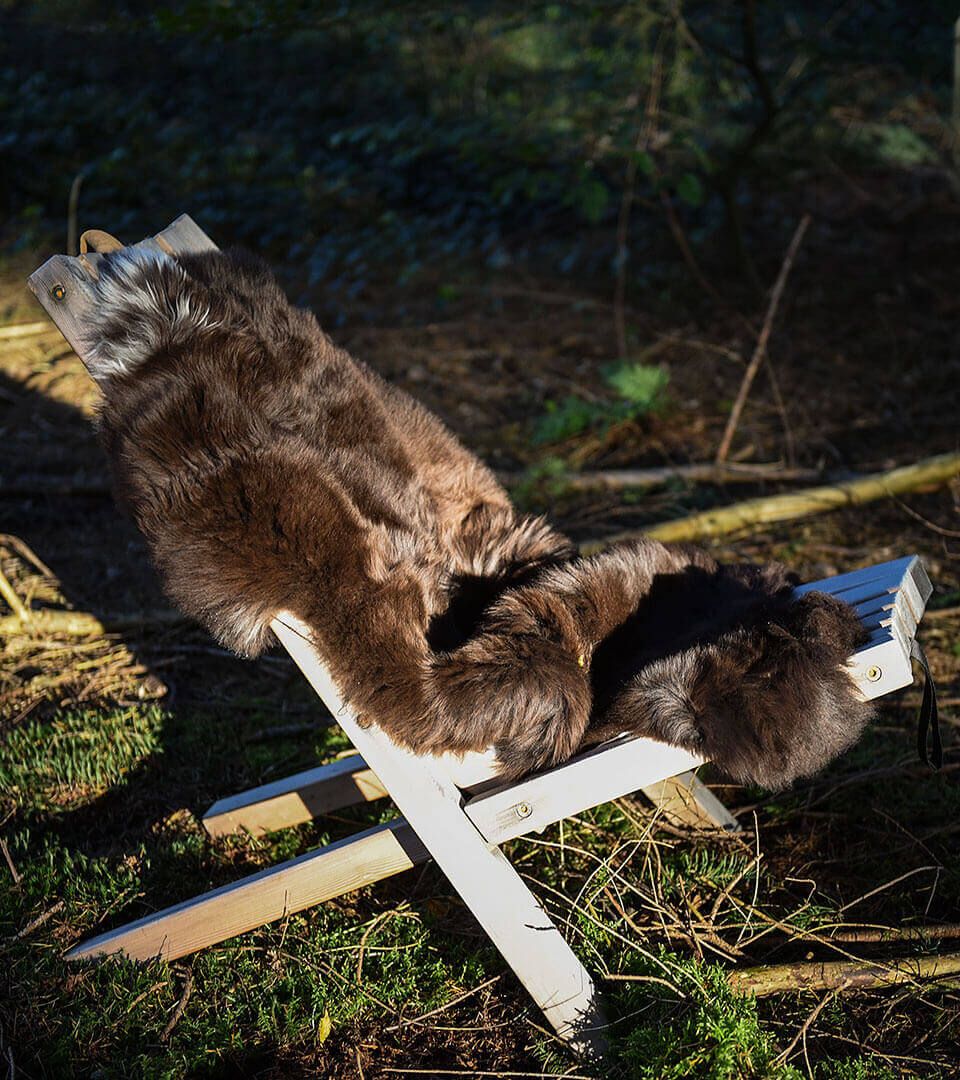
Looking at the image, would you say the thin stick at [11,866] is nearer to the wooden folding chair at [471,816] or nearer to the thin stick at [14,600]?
the wooden folding chair at [471,816]

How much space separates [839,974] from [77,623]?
283cm

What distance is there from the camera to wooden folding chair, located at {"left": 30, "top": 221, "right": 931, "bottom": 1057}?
1.73 meters

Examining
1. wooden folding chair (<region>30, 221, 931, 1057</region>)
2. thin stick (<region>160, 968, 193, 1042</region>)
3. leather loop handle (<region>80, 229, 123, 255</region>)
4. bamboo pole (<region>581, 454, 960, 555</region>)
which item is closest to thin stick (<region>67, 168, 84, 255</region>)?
leather loop handle (<region>80, 229, 123, 255</region>)

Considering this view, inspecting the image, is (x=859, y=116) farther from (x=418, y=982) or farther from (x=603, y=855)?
(x=418, y=982)

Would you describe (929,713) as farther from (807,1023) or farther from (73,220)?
(73,220)

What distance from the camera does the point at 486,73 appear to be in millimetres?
7613

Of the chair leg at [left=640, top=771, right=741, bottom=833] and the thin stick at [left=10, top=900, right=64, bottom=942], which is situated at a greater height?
the thin stick at [left=10, top=900, right=64, bottom=942]

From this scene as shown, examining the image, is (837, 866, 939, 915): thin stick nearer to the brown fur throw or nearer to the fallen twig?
the fallen twig

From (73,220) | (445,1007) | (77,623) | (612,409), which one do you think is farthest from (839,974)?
(73,220)

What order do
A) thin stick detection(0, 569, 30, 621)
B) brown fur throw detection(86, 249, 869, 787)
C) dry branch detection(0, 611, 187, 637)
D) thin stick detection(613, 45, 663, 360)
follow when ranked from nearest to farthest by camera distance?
brown fur throw detection(86, 249, 869, 787) < thin stick detection(0, 569, 30, 621) < dry branch detection(0, 611, 187, 637) < thin stick detection(613, 45, 663, 360)

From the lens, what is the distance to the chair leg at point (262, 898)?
1974mm

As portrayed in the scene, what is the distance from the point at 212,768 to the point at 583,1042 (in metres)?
1.45

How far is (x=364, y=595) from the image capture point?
175cm

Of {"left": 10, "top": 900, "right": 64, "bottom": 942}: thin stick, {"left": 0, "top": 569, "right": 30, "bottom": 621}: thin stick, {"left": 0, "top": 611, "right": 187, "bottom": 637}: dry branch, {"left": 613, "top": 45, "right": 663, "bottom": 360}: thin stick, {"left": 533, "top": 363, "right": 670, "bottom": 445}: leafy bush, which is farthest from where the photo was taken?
{"left": 533, "top": 363, "right": 670, "bottom": 445}: leafy bush
